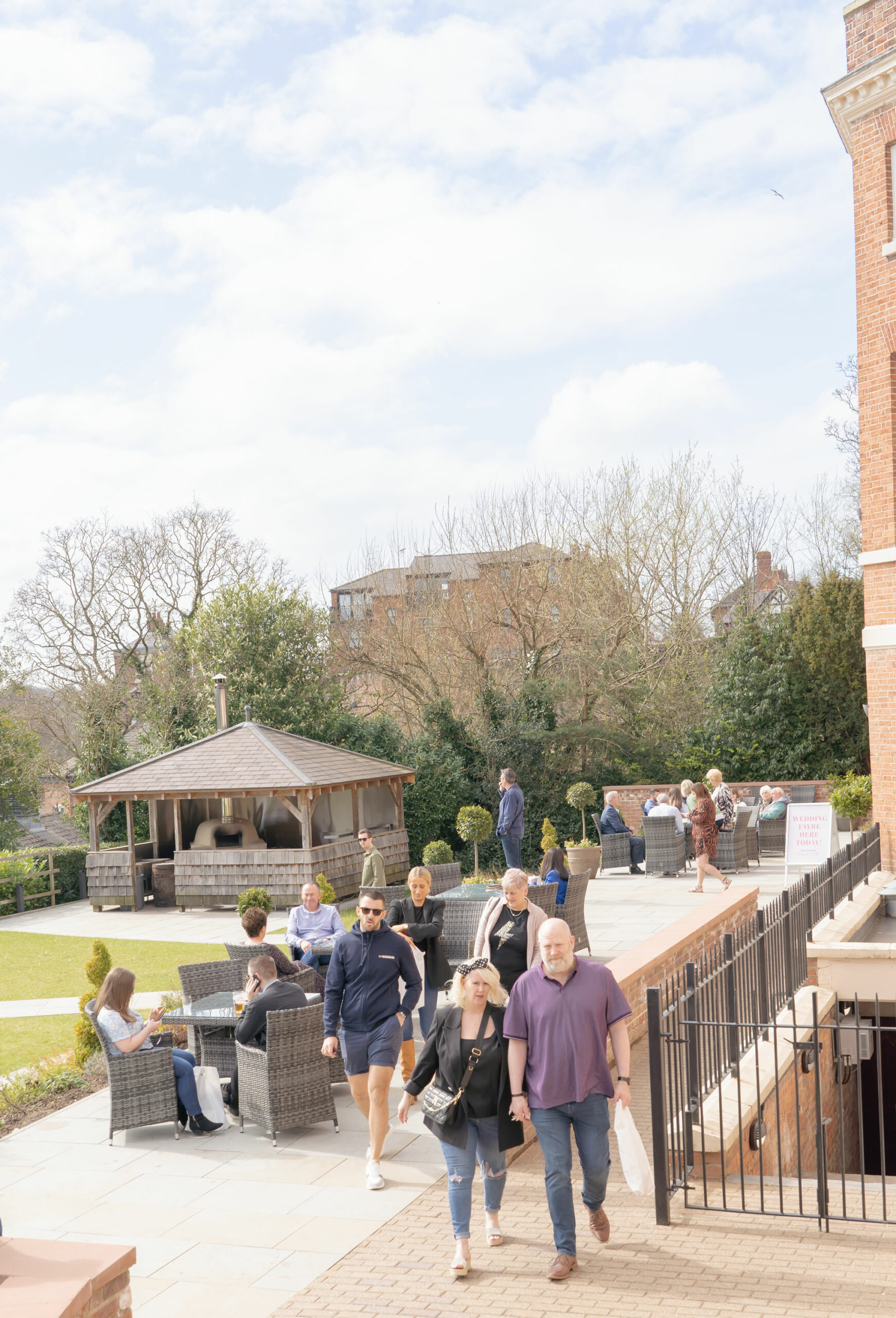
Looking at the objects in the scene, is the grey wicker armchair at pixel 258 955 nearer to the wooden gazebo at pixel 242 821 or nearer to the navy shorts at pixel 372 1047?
the navy shorts at pixel 372 1047

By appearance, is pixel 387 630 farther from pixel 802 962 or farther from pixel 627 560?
pixel 802 962

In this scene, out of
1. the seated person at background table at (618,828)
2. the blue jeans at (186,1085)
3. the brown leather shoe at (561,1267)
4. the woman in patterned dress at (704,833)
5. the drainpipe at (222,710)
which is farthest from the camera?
the drainpipe at (222,710)

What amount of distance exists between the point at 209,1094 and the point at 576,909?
5.33m

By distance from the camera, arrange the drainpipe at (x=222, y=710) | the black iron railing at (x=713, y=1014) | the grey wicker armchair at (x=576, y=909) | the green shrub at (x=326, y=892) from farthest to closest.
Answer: the drainpipe at (x=222, y=710), the green shrub at (x=326, y=892), the grey wicker armchair at (x=576, y=909), the black iron railing at (x=713, y=1014)

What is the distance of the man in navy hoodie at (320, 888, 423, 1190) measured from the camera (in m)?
6.68

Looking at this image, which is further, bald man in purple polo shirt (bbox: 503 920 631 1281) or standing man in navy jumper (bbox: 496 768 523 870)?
standing man in navy jumper (bbox: 496 768 523 870)

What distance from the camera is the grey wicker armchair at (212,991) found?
8.65m

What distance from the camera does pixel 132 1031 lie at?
7625 millimetres

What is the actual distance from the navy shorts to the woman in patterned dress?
34.2 feet

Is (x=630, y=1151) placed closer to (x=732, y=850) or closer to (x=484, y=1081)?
(x=484, y=1081)

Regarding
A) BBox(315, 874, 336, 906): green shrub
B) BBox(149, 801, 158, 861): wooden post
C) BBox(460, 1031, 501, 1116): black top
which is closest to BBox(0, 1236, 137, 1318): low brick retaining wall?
A: BBox(460, 1031, 501, 1116): black top

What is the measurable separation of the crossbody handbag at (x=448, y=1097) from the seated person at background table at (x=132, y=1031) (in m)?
2.76

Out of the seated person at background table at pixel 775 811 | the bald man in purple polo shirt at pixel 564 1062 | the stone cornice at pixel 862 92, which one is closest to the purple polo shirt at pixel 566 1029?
the bald man in purple polo shirt at pixel 564 1062

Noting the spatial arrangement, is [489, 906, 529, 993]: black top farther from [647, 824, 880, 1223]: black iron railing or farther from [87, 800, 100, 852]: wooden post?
[87, 800, 100, 852]: wooden post
